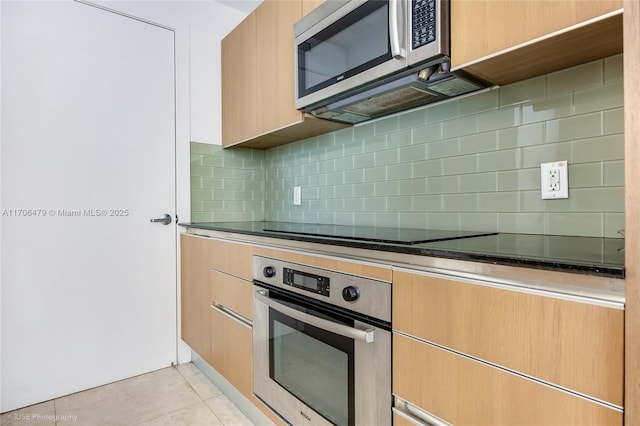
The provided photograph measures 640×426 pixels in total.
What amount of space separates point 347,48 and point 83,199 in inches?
66.8

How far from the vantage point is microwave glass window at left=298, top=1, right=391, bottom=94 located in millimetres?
1360

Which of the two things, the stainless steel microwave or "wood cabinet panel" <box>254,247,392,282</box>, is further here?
the stainless steel microwave

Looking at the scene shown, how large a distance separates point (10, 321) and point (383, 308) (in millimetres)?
2015

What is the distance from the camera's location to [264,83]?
6.70 feet

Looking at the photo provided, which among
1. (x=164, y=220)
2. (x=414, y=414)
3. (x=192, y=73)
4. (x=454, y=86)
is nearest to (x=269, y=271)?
(x=414, y=414)

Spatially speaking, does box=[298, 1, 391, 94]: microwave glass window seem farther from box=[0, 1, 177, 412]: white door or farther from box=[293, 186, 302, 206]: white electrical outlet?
box=[0, 1, 177, 412]: white door

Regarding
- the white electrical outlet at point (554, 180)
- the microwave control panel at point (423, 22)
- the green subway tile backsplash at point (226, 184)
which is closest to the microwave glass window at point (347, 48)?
the microwave control panel at point (423, 22)

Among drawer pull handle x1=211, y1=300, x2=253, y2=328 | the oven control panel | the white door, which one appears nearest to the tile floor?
the white door

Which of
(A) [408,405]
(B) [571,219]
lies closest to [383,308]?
(A) [408,405]

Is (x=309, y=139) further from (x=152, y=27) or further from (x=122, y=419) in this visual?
(x=122, y=419)

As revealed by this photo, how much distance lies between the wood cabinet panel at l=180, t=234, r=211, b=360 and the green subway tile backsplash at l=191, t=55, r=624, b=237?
66cm

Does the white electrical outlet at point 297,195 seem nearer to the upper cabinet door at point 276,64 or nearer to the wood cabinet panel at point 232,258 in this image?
the upper cabinet door at point 276,64

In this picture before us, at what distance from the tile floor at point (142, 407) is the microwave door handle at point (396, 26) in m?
1.75

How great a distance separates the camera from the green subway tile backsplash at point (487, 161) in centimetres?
117
